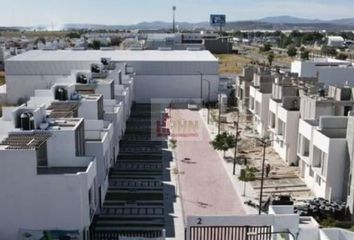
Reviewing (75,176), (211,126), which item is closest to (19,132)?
(75,176)

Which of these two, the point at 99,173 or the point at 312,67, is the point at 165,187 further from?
the point at 312,67

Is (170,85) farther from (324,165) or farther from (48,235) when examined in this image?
(48,235)

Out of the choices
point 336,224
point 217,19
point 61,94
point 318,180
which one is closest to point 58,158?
point 61,94

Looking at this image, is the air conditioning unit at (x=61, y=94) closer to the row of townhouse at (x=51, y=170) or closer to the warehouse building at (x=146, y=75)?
the row of townhouse at (x=51, y=170)

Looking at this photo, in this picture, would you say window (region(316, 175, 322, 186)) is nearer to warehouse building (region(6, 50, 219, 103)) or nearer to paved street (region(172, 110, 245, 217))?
paved street (region(172, 110, 245, 217))

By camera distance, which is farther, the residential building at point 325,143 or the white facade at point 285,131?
the white facade at point 285,131

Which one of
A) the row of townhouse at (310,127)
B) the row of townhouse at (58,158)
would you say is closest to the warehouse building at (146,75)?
the row of townhouse at (310,127)

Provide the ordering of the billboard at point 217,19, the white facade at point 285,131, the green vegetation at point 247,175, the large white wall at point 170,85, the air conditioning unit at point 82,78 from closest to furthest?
the green vegetation at point 247,175
the white facade at point 285,131
the air conditioning unit at point 82,78
the large white wall at point 170,85
the billboard at point 217,19
